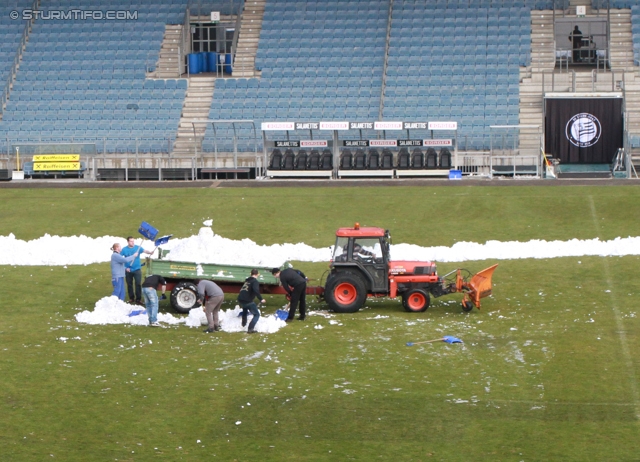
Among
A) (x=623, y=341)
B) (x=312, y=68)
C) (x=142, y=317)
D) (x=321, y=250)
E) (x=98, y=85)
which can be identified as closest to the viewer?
(x=623, y=341)

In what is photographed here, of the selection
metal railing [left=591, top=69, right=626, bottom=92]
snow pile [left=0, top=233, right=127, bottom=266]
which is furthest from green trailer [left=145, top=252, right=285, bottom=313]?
metal railing [left=591, top=69, right=626, bottom=92]

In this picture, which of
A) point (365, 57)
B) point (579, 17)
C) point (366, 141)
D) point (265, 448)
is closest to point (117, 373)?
point (265, 448)

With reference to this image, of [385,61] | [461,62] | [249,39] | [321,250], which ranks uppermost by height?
[249,39]

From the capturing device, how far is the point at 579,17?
159 feet

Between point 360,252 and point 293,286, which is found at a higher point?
point 360,252

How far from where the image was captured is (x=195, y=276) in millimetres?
20547

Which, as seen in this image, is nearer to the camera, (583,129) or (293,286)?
(293,286)

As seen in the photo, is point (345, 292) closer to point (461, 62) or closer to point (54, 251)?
point (54, 251)

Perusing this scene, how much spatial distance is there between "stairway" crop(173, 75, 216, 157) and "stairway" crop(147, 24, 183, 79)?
1.13m

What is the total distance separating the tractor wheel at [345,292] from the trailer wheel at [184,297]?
2734 mm

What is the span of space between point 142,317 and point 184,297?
47.2 inches

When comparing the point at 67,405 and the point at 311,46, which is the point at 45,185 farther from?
the point at 67,405

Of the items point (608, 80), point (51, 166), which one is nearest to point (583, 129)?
point (608, 80)

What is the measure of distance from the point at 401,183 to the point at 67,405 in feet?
84.3
